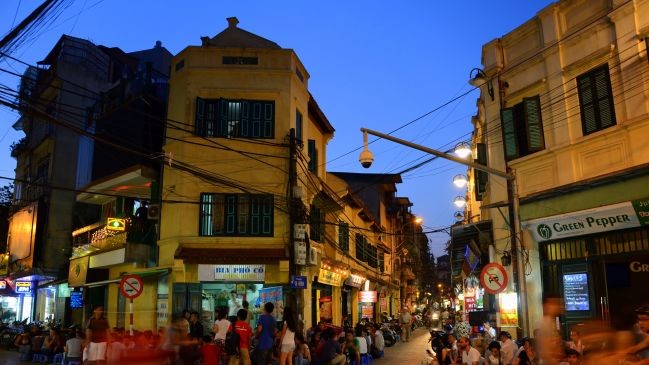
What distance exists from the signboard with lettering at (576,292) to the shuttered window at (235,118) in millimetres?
12316

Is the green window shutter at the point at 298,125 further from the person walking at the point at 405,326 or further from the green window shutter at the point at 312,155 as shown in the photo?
the person walking at the point at 405,326

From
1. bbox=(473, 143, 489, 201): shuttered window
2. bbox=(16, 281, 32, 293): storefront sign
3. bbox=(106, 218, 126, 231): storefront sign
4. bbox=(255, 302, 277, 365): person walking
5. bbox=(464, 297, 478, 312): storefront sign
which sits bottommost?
bbox=(255, 302, 277, 365): person walking

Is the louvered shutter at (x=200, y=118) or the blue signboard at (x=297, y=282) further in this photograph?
the louvered shutter at (x=200, y=118)

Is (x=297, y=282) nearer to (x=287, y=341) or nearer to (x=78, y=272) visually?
(x=287, y=341)

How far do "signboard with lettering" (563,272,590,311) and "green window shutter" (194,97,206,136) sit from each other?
14220 mm

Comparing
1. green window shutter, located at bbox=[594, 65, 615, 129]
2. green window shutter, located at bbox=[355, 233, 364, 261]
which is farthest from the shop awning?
green window shutter, located at bbox=[355, 233, 364, 261]

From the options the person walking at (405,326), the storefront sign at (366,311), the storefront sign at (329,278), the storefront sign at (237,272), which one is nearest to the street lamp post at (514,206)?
the storefront sign at (237,272)

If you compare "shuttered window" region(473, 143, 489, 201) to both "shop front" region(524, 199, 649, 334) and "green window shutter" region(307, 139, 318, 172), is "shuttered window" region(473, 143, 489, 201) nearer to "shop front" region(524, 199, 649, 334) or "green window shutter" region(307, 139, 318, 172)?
"shop front" region(524, 199, 649, 334)

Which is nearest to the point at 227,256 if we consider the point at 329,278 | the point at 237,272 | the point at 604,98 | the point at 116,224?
the point at 237,272

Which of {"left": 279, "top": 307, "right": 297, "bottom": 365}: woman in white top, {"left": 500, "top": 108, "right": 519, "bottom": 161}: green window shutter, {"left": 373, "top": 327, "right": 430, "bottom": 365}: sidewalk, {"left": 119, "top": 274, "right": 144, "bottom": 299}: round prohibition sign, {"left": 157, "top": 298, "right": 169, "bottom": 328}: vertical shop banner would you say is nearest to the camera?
{"left": 279, "top": 307, "right": 297, "bottom": 365}: woman in white top

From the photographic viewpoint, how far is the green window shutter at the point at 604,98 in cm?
1452

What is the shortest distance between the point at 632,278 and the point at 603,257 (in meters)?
1.10

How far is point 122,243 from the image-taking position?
24.8m

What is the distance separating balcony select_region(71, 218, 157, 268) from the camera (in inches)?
922
